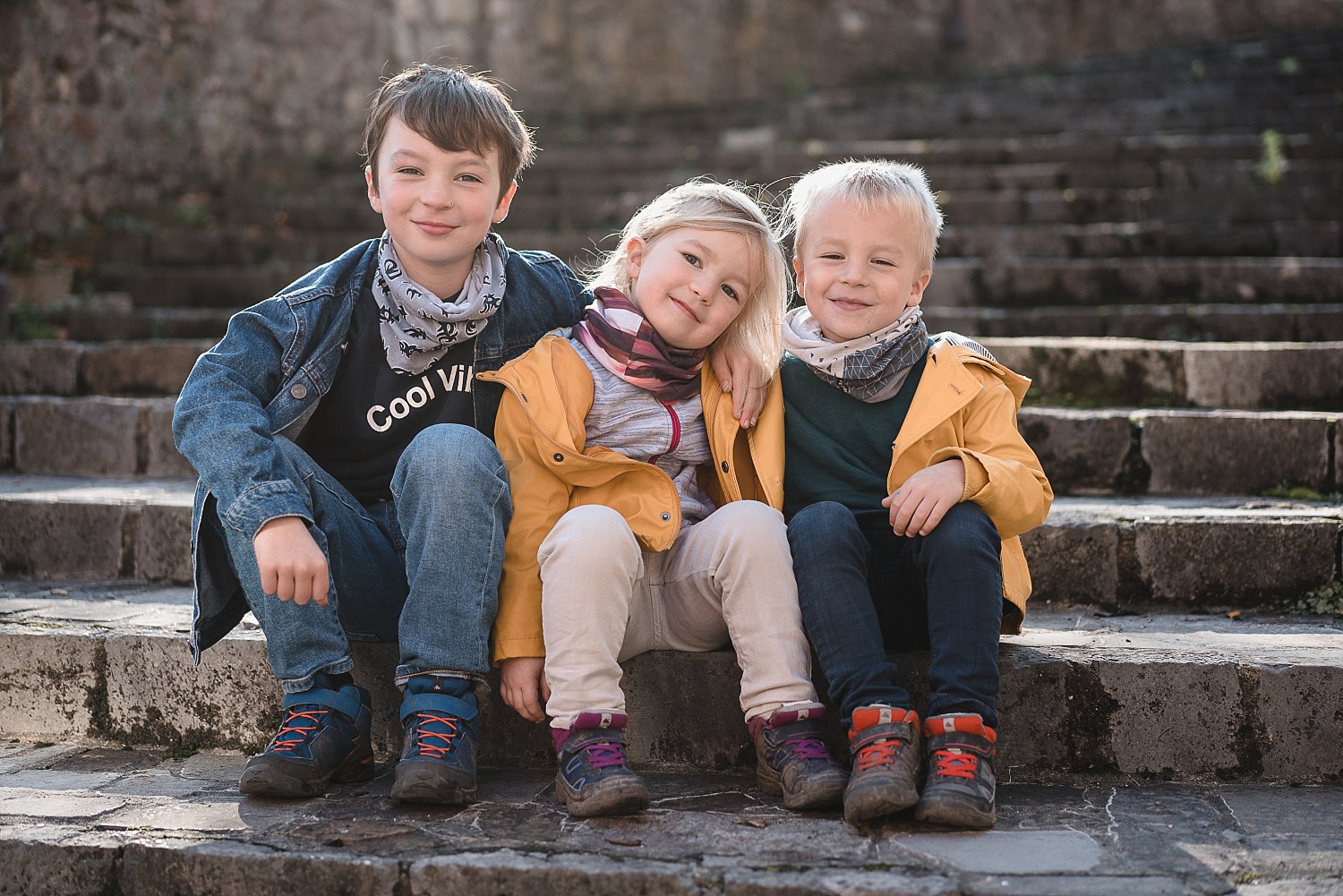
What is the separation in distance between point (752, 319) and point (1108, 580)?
43.5 inches

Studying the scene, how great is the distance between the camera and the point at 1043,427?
10.7 ft

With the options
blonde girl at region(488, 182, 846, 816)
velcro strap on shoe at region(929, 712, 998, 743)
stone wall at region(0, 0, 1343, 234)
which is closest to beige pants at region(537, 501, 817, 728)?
blonde girl at region(488, 182, 846, 816)

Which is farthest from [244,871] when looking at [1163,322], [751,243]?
[1163,322]

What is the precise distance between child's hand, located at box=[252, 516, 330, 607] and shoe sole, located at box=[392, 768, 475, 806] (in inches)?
13.3

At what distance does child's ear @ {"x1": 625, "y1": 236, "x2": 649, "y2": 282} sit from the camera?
7.82ft

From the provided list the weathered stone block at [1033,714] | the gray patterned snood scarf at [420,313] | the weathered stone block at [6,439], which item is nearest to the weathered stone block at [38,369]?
the weathered stone block at [6,439]

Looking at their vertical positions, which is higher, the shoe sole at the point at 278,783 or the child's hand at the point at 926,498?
the child's hand at the point at 926,498

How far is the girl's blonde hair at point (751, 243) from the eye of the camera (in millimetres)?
2289

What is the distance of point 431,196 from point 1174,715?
5.55 feet

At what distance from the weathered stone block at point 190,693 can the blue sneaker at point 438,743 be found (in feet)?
1.52

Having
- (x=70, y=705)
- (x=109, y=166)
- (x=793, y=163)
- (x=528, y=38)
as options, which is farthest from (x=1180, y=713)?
(x=528, y=38)

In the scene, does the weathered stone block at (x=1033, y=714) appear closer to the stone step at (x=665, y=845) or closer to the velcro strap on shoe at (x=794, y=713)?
the stone step at (x=665, y=845)

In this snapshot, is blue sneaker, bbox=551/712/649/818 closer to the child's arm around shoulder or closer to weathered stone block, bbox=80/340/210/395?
the child's arm around shoulder

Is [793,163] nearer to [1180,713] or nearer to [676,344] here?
[676,344]
